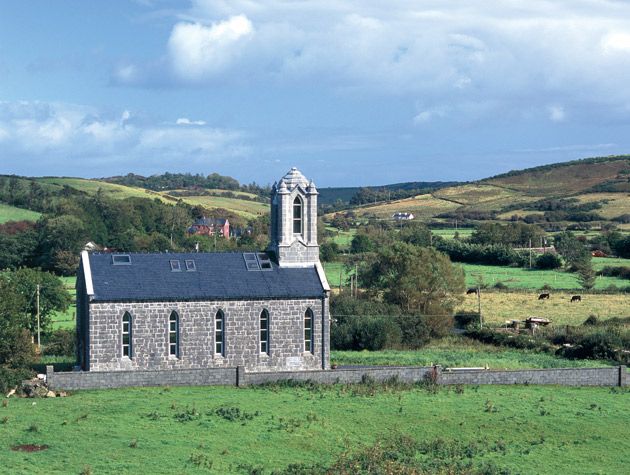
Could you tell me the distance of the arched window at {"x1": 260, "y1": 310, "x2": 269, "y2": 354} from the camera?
5144 cm

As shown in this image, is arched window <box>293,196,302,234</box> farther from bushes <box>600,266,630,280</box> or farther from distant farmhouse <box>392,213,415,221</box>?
distant farmhouse <box>392,213,415,221</box>

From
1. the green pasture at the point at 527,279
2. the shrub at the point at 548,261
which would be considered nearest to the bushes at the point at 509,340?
the green pasture at the point at 527,279

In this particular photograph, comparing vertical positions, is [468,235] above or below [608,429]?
above

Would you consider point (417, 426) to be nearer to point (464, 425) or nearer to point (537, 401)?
point (464, 425)

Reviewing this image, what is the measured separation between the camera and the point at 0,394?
44.8 meters

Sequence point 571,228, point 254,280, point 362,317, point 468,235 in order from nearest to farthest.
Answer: point 254,280
point 362,317
point 468,235
point 571,228

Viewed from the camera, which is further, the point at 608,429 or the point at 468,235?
the point at 468,235

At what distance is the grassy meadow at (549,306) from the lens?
80.1 meters

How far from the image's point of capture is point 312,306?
171 ft

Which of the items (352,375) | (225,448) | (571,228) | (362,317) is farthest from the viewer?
(571,228)

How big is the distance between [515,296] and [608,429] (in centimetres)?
5315

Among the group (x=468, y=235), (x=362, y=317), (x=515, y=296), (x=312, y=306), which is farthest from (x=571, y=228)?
(x=312, y=306)

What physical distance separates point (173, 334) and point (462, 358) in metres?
18.1

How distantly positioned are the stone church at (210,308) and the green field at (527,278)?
51974mm
